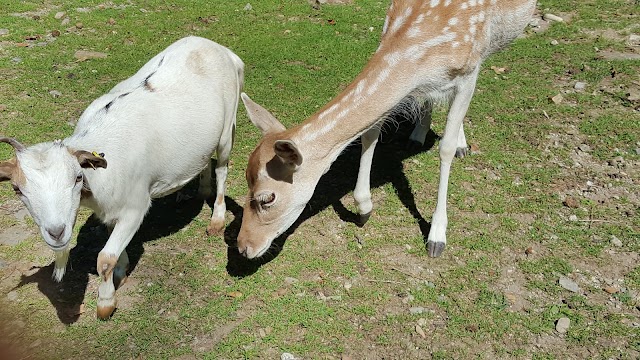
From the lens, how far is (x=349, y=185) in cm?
650

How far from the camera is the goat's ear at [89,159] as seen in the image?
3.79m

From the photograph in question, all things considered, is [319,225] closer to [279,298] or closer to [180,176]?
[279,298]

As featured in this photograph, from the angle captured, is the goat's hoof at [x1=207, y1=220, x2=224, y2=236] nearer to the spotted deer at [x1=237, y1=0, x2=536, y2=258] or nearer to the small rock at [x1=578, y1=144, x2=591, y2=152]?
the spotted deer at [x1=237, y1=0, x2=536, y2=258]

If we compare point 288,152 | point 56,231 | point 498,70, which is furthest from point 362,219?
point 498,70

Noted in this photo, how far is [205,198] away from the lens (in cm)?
620

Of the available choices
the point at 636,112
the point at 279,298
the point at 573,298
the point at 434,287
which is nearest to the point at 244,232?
the point at 279,298

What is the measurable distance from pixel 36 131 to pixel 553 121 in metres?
6.20

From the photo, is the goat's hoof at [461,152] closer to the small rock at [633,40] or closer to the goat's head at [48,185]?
the small rock at [633,40]

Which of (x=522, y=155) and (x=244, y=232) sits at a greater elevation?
(x=244, y=232)

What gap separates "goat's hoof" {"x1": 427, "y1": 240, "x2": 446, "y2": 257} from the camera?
543 centimetres

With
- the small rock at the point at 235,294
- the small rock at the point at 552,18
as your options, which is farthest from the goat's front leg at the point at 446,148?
the small rock at the point at 552,18

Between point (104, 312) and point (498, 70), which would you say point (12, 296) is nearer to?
point (104, 312)

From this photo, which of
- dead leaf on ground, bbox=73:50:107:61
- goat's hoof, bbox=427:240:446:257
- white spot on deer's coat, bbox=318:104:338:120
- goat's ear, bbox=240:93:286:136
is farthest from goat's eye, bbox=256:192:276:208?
dead leaf on ground, bbox=73:50:107:61

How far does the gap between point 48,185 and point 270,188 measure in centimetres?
163
